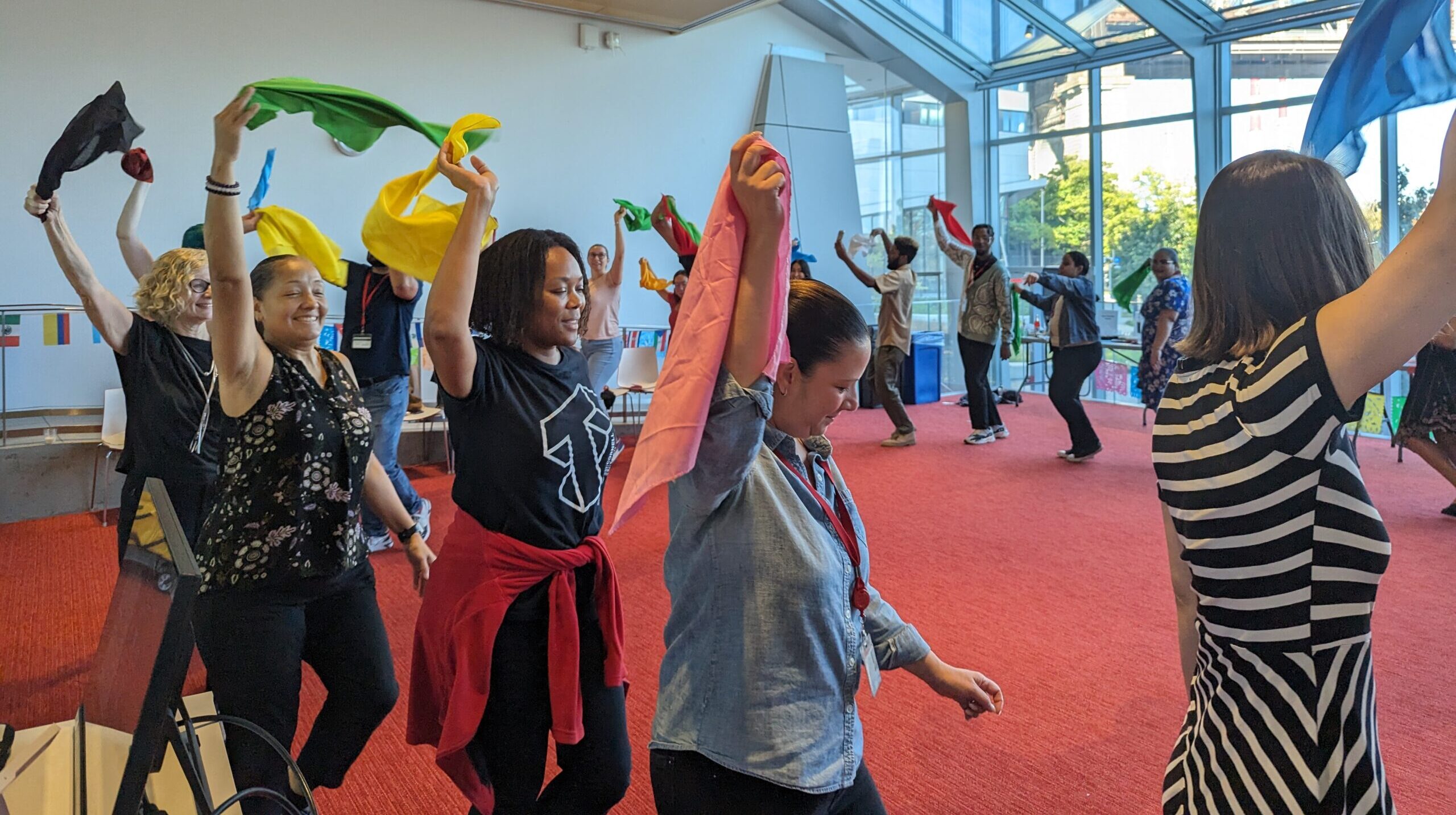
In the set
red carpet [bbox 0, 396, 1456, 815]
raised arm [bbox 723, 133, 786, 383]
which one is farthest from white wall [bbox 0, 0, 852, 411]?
raised arm [bbox 723, 133, 786, 383]

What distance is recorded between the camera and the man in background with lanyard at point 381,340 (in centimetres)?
493

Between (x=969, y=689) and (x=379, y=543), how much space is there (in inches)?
170

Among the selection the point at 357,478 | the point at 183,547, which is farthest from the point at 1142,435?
the point at 183,547

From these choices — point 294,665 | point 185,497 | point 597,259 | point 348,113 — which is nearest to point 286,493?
point 294,665

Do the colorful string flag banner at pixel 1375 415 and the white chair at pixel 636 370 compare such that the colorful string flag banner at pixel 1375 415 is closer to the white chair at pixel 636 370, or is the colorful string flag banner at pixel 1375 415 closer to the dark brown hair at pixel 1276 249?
the white chair at pixel 636 370

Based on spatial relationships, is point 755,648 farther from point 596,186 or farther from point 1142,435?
point 596,186

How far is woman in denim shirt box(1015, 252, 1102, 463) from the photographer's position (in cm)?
726

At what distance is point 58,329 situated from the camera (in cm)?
704

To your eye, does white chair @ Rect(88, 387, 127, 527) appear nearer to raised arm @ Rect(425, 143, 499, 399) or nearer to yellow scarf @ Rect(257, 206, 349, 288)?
yellow scarf @ Rect(257, 206, 349, 288)

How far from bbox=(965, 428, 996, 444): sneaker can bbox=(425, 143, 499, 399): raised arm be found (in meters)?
6.80

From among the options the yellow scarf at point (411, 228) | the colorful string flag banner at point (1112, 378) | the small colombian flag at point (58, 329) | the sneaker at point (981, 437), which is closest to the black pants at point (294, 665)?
the yellow scarf at point (411, 228)

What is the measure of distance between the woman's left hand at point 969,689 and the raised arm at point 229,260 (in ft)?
4.79

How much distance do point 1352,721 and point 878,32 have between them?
11.2 metres

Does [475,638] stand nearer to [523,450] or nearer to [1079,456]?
[523,450]
